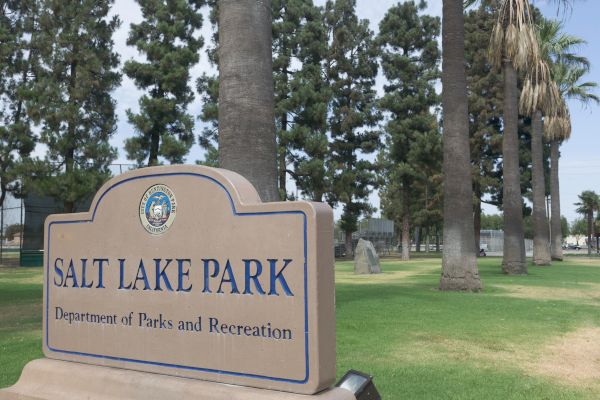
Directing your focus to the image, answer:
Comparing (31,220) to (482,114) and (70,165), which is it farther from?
(482,114)

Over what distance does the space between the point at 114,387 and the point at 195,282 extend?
0.86 m

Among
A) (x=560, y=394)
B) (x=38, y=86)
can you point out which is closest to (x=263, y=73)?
(x=560, y=394)

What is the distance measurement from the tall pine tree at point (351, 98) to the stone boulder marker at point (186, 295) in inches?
1361

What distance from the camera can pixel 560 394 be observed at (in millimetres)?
5352

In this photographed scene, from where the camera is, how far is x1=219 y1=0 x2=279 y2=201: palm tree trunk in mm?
6543

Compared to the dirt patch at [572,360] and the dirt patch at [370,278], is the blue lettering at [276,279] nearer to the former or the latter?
the dirt patch at [572,360]

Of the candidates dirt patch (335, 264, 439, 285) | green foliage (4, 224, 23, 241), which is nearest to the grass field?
dirt patch (335, 264, 439, 285)

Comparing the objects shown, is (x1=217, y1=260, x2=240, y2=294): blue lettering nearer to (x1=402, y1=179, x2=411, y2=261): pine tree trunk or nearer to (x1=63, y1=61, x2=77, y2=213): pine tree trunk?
(x1=63, y1=61, x2=77, y2=213): pine tree trunk

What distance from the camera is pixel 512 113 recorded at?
2155 centimetres

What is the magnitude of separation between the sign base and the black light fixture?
17 centimetres

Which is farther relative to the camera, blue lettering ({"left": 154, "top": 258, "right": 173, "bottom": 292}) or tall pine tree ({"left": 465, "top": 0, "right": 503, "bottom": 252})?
tall pine tree ({"left": 465, "top": 0, "right": 503, "bottom": 252})

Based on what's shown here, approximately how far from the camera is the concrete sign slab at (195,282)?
3008 millimetres

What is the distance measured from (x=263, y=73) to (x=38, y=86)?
2466cm

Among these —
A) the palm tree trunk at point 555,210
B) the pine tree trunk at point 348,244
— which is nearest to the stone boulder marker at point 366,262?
the pine tree trunk at point 348,244
